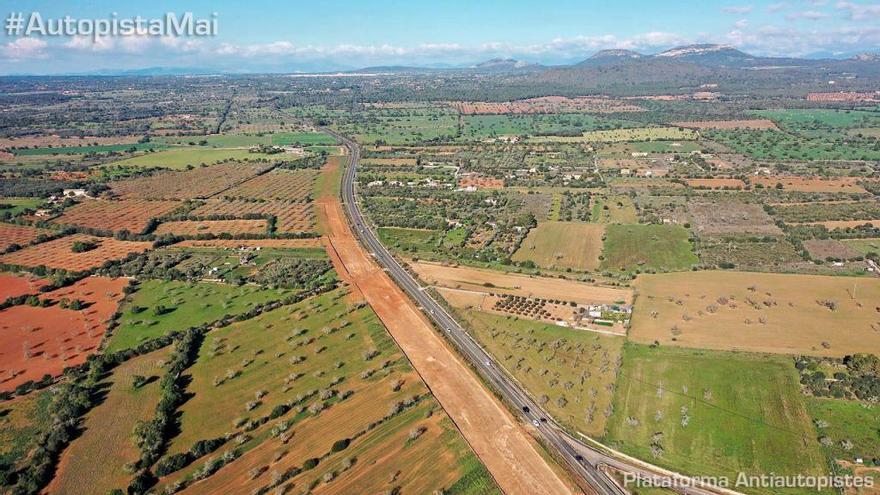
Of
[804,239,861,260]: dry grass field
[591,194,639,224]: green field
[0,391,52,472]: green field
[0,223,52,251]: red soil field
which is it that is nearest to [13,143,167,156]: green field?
[0,223,52,251]: red soil field

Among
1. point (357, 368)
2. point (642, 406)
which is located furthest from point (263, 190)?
point (642, 406)

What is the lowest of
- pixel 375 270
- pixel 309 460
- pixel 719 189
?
pixel 309 460

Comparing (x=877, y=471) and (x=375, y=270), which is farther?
(x=375, y=270)

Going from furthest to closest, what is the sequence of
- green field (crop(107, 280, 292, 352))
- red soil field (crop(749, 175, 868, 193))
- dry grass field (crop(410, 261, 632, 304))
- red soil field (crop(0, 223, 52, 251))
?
red soil field (crop(749, 175, 868, 193))
red soil field (crop(0, 223, 52, 251))
dry grass field (crop(410, 261, 632, 304))
green field (crop(107, 280, 292, 352))

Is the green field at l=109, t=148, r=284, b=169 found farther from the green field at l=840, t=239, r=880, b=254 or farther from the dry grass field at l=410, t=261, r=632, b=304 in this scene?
the green field at l=840, t=239, r=880, b=254

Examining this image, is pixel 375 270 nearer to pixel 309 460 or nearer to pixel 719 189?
pixel 309 460

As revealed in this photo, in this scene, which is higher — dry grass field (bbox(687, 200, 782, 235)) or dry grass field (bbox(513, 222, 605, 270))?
dry grass field (bbox(687, 200, 782, 235))

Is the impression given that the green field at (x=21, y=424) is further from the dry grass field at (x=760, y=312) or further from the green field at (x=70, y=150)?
the green field at (x=70, y=150)

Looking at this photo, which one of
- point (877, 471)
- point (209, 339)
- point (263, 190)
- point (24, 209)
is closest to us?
point (877, 471)
